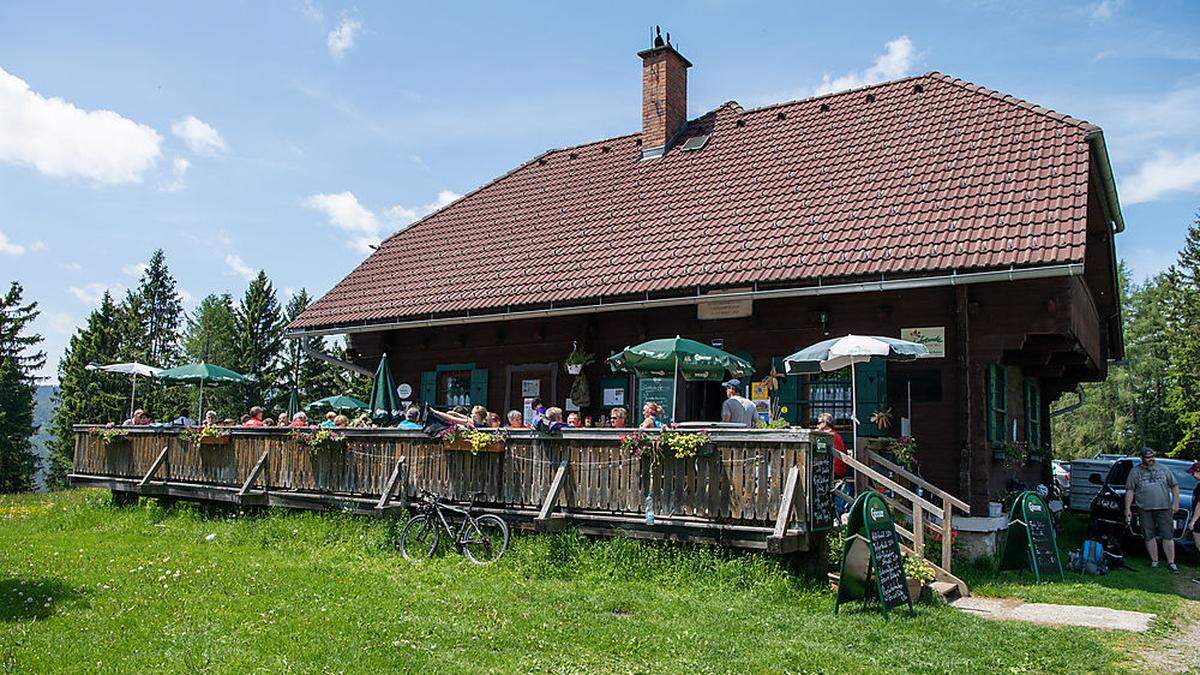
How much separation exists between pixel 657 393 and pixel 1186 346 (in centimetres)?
3549

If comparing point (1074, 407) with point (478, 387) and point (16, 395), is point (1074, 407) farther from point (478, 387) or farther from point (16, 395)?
point (16, 395)

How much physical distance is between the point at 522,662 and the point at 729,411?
5238 mm

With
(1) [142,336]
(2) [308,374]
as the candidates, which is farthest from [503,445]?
(1) [142,336]

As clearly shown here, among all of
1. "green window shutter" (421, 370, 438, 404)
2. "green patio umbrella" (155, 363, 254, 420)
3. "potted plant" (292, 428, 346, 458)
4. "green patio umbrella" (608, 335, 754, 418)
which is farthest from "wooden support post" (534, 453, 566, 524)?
"green patio umbrella" (155, 363, 254, 420)

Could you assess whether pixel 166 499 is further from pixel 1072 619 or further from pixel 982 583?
pixel 1072 619

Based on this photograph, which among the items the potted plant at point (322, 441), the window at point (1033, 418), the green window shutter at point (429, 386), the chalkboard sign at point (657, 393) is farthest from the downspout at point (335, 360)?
the window at point (1033, 418)

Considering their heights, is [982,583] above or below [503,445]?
below

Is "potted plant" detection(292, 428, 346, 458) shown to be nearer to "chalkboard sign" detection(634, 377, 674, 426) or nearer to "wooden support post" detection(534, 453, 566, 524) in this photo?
"wooden support post" detection(534, 453, 566, 524)

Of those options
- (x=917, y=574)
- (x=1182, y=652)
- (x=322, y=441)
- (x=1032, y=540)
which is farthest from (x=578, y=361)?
(x=1182, y=652)

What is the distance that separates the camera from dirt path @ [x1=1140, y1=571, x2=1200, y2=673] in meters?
7.61

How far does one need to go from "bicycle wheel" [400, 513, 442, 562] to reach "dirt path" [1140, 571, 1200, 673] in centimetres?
746

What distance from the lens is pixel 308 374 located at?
58.7 meters

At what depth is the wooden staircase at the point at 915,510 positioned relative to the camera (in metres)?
10.9

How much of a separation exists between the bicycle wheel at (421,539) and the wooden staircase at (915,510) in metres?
4.85
